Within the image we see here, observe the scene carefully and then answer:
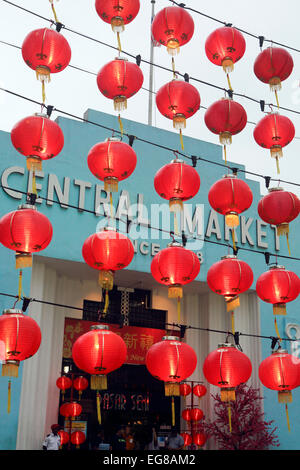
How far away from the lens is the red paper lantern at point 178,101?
6.04m

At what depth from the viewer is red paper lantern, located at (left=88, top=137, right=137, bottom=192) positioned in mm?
5484

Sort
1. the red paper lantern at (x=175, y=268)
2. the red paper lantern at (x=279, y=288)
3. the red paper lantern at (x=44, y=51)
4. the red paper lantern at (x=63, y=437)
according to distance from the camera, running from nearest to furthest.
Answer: the red paper lantern at (x=44, y=51) < the red paper lantern at (x=175, y=268) < the red paper lantern at (x=279, y=288) < the red paper lantern at (x=63, y=437)

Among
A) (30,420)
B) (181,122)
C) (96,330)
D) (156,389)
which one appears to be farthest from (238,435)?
(181,122)

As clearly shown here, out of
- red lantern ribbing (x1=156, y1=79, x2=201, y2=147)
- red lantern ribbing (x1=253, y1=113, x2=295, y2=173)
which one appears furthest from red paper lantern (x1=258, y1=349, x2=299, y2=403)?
red lantern ribbing (x1=156, y1=79, x2=201, y2=147)

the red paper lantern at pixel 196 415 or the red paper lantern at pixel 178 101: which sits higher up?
the red paper lantern at pixel 178 101

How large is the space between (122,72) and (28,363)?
5087mm

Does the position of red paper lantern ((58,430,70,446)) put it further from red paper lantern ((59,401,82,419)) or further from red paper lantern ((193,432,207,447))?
red paper lantern ((193,432,207,447))

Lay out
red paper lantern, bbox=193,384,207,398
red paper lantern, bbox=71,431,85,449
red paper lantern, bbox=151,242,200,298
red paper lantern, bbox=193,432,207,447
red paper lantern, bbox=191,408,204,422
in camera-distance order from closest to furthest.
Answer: red paper lantern, bbox=151,242,200,298, red paper lantern, bbox=71,431,85,449, red paper lantern, bbox=193,432,207,447, red paper lantern, bbox=191,408,204,422, red paper lantern, bbox=193,384,207,398

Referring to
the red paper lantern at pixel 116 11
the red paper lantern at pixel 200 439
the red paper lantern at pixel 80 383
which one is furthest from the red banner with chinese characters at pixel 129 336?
the red paper lantern at pixel 116 11

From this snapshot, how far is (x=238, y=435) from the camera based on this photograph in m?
9.53

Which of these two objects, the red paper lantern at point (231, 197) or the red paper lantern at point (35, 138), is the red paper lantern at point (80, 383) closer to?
the red paper lantern at point (231, 197)

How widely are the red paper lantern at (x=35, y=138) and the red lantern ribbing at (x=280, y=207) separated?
2588mm

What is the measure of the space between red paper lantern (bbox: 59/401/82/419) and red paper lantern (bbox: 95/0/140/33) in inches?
247
